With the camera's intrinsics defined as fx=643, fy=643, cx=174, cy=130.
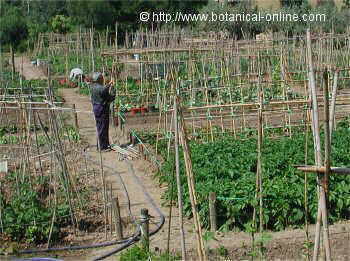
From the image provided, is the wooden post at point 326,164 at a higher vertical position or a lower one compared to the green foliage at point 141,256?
higher

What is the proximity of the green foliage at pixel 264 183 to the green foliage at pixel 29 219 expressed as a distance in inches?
53.0

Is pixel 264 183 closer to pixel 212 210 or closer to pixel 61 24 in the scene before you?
pixel 212 210

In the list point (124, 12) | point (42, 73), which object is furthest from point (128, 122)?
point (124, 12)

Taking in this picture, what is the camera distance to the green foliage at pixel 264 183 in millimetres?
6742

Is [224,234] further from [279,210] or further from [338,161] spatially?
[338,161]

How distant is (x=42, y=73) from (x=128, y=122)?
10438 mm

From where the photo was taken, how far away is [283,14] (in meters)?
25.2

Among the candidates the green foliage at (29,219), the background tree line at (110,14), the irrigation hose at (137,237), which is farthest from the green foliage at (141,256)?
the background tree line at (110,14)

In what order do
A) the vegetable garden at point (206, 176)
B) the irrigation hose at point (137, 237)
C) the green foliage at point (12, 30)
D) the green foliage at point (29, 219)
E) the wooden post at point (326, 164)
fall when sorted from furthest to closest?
the green foliage at point (12, 30), the green foliage at point (29, 219), the irrigation hose at point (137, 237), the vegetable garden at point (206, 176), the wooden post at point (326, 164)

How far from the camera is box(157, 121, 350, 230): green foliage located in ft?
22.1

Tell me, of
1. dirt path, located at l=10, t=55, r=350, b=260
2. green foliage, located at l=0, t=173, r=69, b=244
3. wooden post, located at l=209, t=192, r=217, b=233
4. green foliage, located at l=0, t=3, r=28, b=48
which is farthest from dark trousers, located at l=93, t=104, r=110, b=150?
green foliage, located at l=0, t=3, r=28, b=48

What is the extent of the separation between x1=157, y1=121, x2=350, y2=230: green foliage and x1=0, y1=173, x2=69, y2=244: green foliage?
1346 mm

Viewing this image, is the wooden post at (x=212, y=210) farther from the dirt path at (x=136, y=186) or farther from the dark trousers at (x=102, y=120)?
the dark trousers at (x=102, y=120)

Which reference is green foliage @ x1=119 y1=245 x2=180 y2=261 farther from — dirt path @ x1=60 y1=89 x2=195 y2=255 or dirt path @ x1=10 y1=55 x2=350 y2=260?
dirt path @ x1=60 y1=89 x2=195 y2=255
